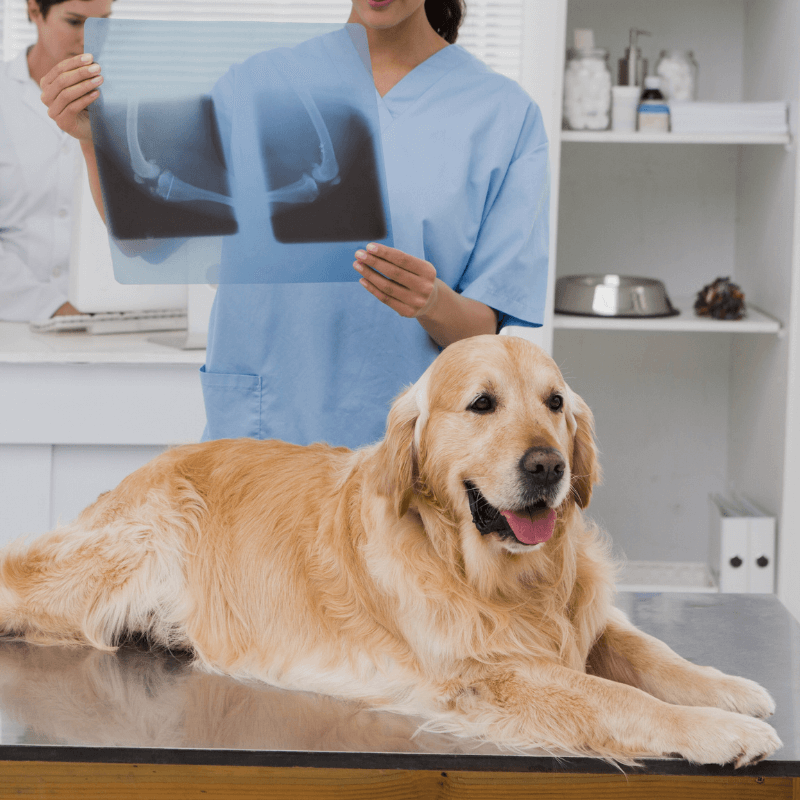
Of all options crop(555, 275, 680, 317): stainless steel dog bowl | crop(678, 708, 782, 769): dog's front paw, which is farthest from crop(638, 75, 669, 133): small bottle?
crop(678, 708, 782, 769): dog's front paw

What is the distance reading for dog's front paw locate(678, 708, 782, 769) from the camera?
1.00m

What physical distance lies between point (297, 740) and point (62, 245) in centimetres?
260

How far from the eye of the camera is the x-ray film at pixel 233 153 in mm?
1297

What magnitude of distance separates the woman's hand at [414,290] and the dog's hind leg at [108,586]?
0.45 m

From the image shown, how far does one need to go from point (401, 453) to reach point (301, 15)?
98.1 inches

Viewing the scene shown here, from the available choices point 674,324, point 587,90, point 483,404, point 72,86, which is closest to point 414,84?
point 72,86

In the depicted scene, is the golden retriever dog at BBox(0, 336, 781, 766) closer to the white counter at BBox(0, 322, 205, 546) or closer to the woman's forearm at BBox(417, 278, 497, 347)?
the woman's forearm at BBox(417, 278, 497, 347)

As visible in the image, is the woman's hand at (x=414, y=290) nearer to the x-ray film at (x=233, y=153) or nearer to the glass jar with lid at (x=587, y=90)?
the x-ray film at (x=233, y=153)

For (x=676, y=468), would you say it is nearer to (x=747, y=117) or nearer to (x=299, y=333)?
(x=747, y=117)

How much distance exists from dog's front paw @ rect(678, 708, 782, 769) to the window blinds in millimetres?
2644

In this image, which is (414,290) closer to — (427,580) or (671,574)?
(427,580)

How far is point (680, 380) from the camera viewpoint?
3.14 meters

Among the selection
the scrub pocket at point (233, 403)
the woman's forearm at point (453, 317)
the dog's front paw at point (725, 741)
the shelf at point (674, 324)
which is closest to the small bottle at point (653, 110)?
the shelf at point (674, 324)

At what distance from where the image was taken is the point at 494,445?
1.08m
